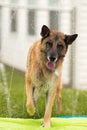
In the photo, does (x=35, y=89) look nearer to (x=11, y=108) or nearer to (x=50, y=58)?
(x=50, y=58)

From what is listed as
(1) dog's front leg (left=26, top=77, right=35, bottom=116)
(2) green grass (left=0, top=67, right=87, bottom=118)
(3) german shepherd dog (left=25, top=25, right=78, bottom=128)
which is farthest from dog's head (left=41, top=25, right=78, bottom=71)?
(2) green grass (left=0, top=67, right=87, bottom=118)

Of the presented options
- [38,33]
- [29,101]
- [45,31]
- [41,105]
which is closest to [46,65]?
[45,31]

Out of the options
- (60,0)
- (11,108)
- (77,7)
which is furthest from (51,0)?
(11,108)

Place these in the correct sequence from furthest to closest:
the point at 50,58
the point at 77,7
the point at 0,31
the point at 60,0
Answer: the point at 0,31 → the point at 60,0 → the point at 77,7 → the point at 50,58

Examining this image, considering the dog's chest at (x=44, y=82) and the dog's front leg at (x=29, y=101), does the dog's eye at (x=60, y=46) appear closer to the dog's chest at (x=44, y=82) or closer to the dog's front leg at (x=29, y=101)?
the dog's chest at (x=44, y=82)

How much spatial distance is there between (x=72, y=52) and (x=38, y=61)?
955 cm

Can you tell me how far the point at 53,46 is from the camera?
700 centimetres

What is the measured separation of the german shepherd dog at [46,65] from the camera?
23.1 feet

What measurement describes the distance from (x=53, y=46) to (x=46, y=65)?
35 centimetres

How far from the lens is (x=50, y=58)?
7.01m

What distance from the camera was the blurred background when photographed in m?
16.7

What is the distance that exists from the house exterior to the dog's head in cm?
916

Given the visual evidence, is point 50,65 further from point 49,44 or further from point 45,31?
point 45,31

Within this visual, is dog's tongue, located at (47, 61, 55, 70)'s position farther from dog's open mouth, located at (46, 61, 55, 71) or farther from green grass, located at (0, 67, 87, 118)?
green grass, located at (0, 67, 87, 118)
